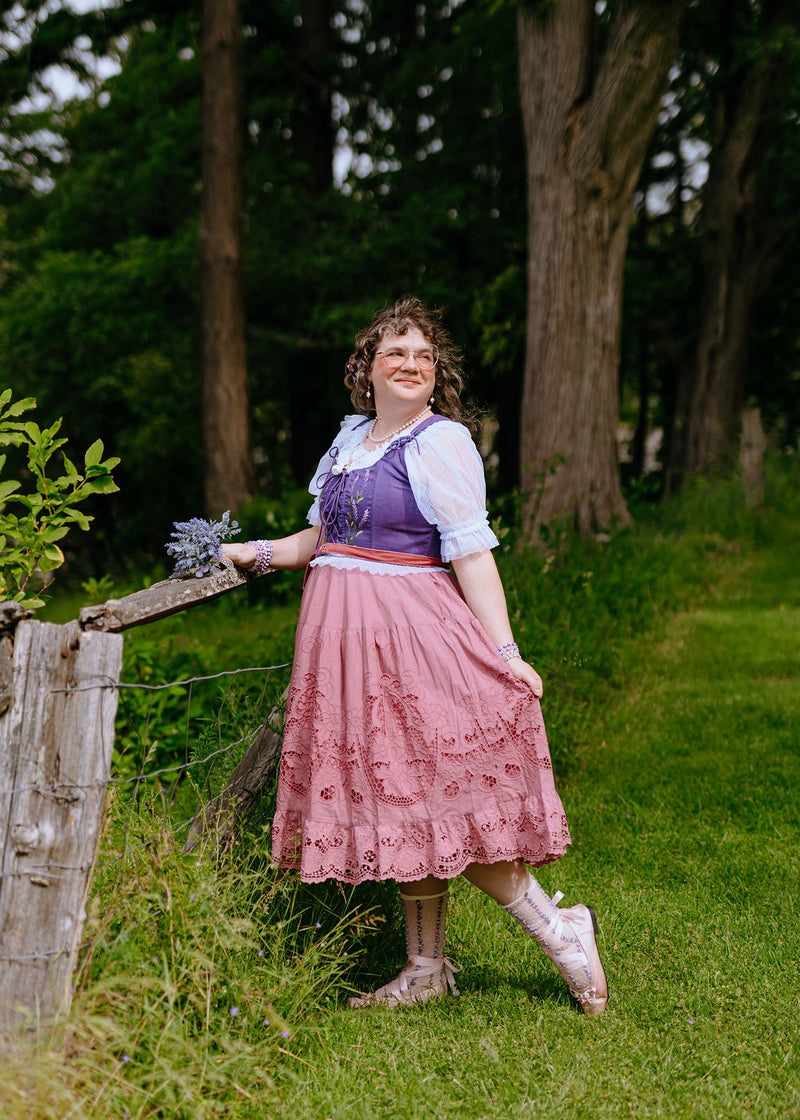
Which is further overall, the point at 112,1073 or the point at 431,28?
the point at 431,28

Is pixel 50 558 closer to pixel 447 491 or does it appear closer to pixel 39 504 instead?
pixel 39 504

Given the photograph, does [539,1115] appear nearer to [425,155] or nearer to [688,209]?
[425,155]

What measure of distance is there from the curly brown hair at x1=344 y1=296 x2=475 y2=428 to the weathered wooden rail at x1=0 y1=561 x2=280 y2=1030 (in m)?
1.25

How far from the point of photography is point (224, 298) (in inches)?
384

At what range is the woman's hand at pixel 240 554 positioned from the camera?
2756 millimetres

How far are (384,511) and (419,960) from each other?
1.29 m

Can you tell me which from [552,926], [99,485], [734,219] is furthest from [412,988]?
[734,219]

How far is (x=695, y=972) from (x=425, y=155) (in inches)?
462

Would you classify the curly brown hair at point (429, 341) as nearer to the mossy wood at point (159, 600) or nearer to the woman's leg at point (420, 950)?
the mossy wood at point (159, 600)

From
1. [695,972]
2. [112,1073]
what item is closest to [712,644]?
[695,972]

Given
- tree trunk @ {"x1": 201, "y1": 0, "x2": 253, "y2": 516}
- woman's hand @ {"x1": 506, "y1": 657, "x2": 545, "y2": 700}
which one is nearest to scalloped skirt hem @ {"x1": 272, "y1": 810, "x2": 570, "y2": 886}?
woman's hand @ {"x1": 506, "y1": 657, "x2": 545, "y2": 700}

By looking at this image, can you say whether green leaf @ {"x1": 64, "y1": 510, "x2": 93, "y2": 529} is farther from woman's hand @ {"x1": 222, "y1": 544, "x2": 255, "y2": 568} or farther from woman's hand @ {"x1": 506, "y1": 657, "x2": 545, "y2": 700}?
woman's hand @ {"x1": 506, "y1": 657, "x2": 545, "y2": 700}

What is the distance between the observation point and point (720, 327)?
38.4 feet

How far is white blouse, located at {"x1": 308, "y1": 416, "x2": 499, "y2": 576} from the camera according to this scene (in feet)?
8.52
